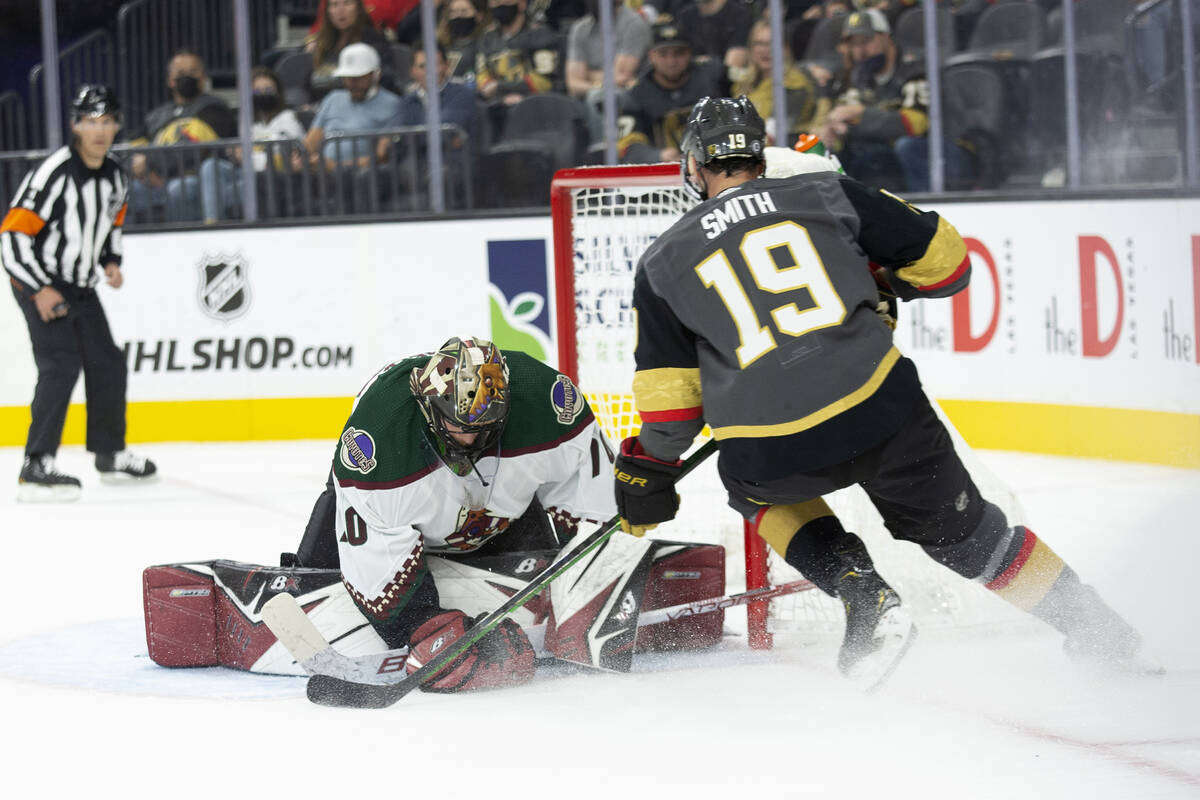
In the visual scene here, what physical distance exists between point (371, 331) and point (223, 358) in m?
0.64

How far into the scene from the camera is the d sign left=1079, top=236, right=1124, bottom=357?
4969 millimetres

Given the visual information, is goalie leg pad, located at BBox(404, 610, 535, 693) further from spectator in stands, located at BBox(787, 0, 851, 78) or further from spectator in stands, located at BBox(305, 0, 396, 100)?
spectator in stands, located at BBox(305, 0, 396, 100)

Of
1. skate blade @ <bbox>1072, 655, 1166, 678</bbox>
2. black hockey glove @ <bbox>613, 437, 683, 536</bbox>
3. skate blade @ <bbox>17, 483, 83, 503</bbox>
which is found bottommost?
skate blade @ <bbox>1072, 655, 1166, 678</bbox>

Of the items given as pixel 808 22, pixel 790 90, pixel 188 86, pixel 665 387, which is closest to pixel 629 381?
pixel 665 387

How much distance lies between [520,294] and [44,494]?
1.98 meters

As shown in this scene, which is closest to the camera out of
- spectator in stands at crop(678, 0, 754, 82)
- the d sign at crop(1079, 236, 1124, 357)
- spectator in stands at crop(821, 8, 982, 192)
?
the d sign at crop(1079, 236, 1124, 357)

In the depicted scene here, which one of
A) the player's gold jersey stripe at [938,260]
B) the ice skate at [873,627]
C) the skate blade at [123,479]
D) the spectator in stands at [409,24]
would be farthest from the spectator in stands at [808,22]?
the ice skate at [873,627]

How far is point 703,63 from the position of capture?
611 centimetres

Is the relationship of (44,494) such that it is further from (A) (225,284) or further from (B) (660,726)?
(B) (660,726)

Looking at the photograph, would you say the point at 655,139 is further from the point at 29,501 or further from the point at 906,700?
the point at 906,700

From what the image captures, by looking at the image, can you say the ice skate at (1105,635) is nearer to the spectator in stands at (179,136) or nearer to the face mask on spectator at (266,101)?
the spectator in stands at (179,136)

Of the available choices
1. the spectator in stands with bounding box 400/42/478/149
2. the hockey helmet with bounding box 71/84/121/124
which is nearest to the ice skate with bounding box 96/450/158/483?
the hockey helmet with bounding box 71/84/121/124

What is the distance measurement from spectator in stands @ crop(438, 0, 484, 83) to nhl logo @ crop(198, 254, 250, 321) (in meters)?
1.22

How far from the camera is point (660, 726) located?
245 centimetres
